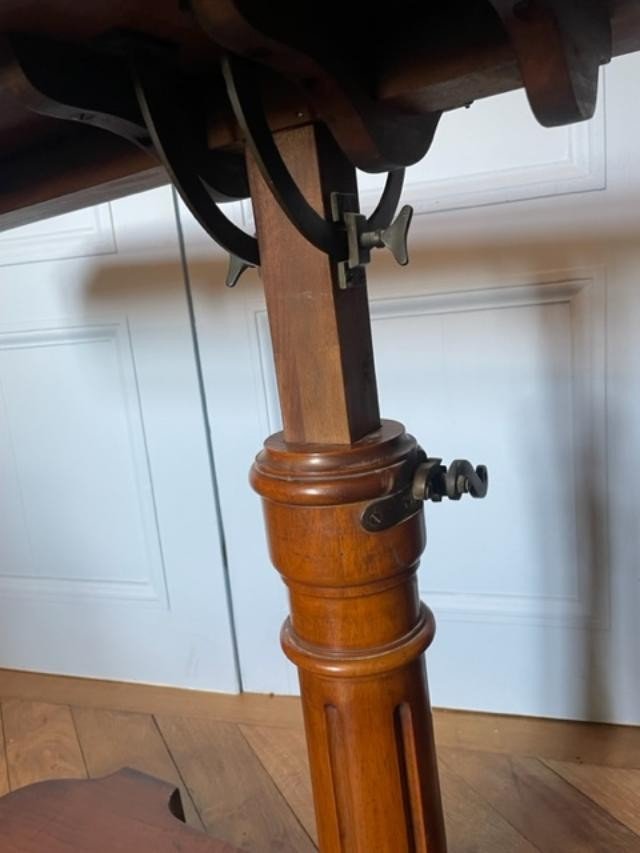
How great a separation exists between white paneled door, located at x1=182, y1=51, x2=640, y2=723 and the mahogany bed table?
503 mm

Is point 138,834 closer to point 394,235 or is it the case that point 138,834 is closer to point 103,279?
point 394,235

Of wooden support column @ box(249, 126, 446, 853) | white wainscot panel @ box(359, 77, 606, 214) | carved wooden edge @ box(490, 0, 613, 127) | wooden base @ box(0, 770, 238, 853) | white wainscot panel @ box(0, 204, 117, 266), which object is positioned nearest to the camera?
carved wooden edge @ box(490, 0, 613, 127)

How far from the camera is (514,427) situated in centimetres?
102

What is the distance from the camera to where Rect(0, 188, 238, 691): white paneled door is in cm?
116

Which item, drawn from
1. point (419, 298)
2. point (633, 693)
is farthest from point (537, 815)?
point (419, 298)

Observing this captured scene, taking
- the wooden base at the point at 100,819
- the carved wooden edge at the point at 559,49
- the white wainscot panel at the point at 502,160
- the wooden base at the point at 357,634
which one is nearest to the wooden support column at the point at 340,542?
the wooden base at the point at 357,634

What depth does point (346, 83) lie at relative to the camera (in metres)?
0.38

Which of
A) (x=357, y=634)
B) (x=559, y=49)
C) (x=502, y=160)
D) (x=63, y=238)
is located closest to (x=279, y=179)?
(x=559, y=49)

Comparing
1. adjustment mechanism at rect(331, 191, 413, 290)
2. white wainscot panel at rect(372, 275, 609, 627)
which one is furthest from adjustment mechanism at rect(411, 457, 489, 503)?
white wainscot panel at rect(372, 275, 609, 627)

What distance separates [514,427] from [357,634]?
2.06 feet

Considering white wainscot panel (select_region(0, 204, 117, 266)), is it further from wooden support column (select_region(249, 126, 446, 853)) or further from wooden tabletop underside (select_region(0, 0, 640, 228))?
wooden support column (select_region(249, 126, 446, 853))

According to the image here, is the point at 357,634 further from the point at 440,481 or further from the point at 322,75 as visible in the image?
the point at 322,75

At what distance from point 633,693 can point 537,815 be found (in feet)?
0.73

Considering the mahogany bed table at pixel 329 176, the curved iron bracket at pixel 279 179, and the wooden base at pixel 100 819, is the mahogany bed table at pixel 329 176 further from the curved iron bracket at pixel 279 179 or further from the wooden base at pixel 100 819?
the wooden base at pixel 100 819
